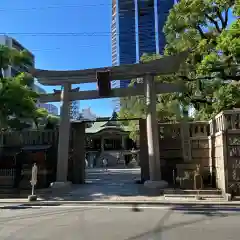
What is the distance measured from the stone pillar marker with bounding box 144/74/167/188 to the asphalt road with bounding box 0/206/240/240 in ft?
15.1

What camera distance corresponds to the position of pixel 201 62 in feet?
61.8

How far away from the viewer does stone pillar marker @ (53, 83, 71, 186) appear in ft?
59.7

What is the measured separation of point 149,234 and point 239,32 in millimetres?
10362

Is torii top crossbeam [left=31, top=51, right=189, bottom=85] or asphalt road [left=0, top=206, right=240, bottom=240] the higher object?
torii top crossbeam [left=31, top=51, right=189, bottom=85]

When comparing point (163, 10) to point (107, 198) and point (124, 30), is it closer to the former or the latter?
point (124, 30)

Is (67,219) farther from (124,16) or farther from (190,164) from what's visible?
(124,16)

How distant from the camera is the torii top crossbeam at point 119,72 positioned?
58.2 feet

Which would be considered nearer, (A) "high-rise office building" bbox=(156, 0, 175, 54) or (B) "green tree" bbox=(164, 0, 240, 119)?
(B) "green tree" bbox=(164, 0, 240, 119)

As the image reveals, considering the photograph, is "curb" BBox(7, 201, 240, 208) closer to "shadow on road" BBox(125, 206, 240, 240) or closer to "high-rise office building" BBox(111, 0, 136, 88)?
"shadow on road" BBox(125, 206, 240, 240)

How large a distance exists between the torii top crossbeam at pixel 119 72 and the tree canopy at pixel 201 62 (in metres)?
1.72

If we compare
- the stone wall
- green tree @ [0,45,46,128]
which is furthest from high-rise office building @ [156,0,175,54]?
green tree @ [0,45,46,128]

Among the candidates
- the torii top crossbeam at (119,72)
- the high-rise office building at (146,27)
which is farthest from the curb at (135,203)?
Result: the high-rise office building at (146,27)

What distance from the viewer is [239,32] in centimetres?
1500

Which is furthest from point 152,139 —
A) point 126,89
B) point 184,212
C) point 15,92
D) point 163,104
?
point 163,104
